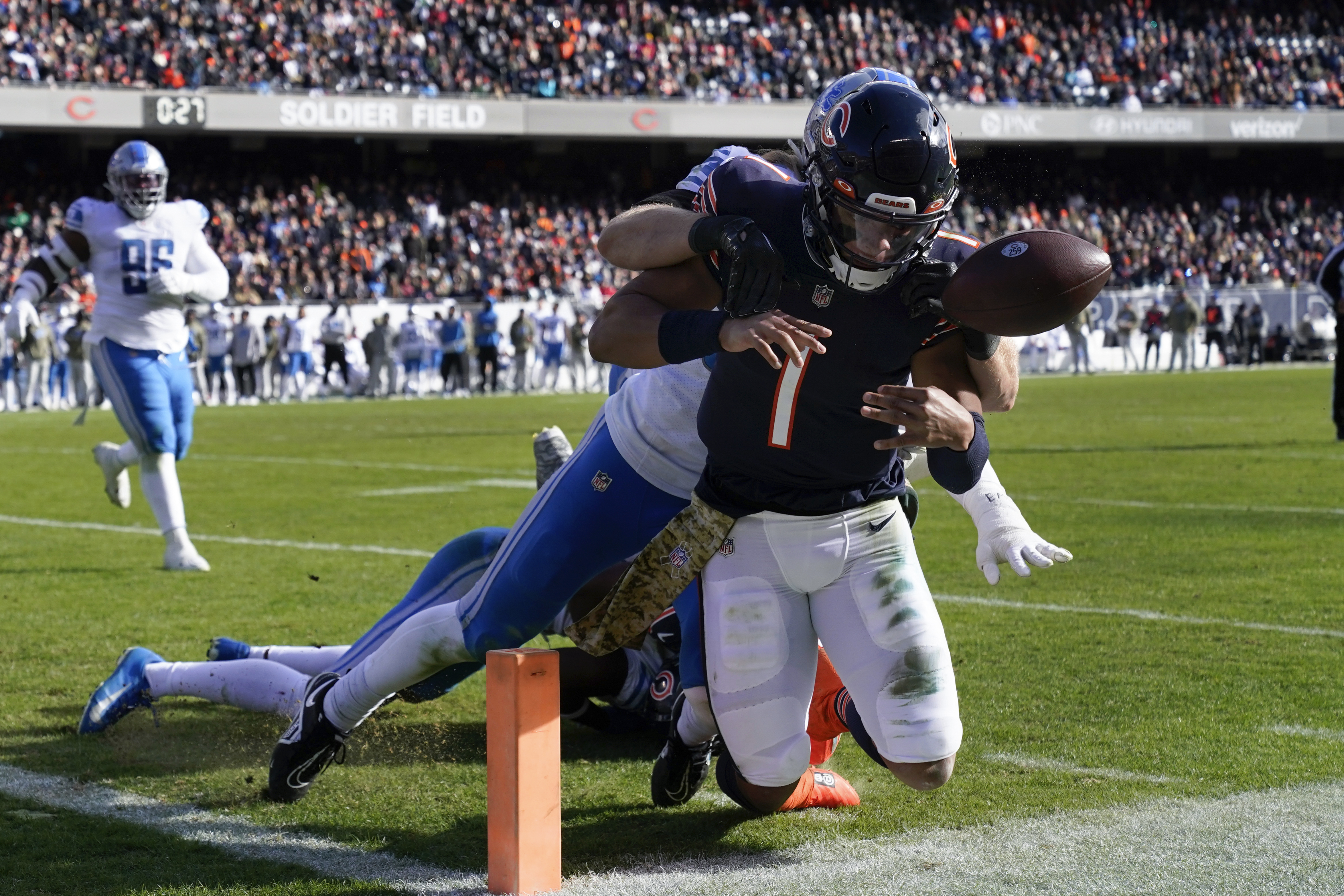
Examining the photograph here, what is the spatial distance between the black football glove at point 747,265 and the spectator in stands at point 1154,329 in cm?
2612

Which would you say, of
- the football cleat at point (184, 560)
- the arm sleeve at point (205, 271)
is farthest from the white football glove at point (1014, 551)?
the arm sleeve at point (205, 271)

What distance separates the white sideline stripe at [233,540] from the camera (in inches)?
301

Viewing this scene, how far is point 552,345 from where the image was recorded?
2611cm

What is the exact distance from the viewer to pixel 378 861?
3.13m

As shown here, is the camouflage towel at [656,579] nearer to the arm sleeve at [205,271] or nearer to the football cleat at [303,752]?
the football cleat at [303,752]

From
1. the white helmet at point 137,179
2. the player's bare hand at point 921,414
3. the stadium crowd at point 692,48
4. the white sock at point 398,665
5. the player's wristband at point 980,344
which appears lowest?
the white sock at point 398,665

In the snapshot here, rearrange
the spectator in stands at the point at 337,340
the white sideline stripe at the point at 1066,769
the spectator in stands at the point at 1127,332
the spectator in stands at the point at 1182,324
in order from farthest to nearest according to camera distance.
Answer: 1. the spectator in stands at the point at 1127,332
2. the spectator in stands at the point at 1182,324
3. the spectator in stands at the point at 337,340
4. the white sideline stripe at the point at 1066,769

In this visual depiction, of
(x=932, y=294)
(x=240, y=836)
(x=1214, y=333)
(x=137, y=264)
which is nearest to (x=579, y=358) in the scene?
(x=1214, y=333)

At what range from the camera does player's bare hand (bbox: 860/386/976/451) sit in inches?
111

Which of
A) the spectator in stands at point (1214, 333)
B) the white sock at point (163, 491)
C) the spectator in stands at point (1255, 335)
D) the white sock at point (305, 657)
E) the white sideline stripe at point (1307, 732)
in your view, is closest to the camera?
the white sideline stripe at point (1307, 732)

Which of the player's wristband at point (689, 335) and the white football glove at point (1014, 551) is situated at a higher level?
the player's wristband at point (689, 335)

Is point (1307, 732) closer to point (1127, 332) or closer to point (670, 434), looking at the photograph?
point (670, 434)

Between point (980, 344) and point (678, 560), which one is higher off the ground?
point (980, 344)

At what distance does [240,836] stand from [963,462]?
1712 millimetres
